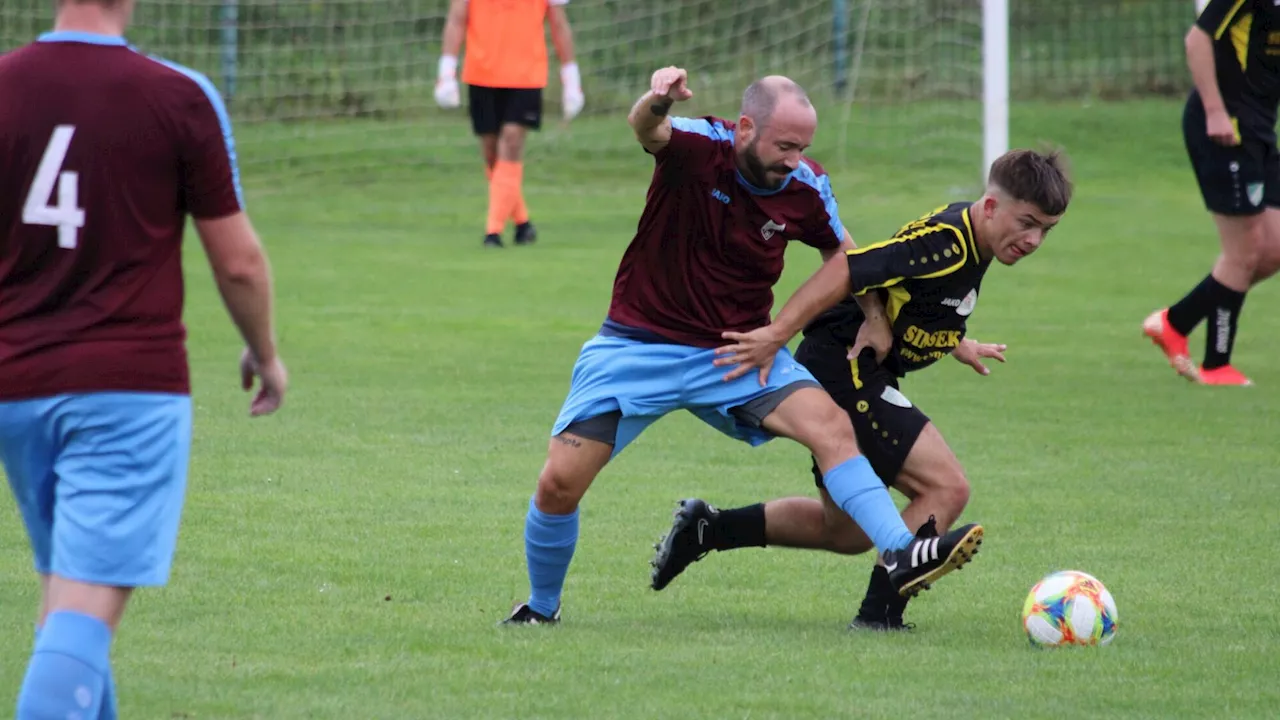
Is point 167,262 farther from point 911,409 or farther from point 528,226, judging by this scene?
point 528,226

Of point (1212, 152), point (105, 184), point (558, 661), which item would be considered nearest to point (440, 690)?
point (558, 661)

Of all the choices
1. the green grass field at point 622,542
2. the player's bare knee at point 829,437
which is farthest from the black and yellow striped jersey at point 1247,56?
the player's bare knee at point 829,437

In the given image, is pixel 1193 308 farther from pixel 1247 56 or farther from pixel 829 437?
pixel 829 437

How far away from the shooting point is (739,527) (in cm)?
581

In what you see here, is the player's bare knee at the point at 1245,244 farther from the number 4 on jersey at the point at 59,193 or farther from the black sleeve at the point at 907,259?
the number 4 on jersey at the point at 59,193

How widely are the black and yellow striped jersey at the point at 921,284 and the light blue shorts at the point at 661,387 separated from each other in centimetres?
35

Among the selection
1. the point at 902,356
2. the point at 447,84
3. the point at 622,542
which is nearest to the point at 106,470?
the point at 902,356

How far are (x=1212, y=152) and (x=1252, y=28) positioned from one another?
66cm

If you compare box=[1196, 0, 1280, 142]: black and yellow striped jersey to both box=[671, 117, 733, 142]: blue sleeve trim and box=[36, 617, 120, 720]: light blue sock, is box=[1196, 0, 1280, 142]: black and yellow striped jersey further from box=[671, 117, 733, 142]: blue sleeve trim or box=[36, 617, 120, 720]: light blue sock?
box=[36, 617, 120, 720]: light blue sock

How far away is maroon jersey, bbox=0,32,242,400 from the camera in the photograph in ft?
11.1

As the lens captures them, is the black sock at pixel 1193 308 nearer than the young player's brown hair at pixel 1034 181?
No

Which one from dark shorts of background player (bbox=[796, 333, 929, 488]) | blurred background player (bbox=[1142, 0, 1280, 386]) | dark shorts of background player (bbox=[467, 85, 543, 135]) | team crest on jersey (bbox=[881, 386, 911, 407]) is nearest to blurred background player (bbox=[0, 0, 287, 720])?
dark shorts of background player (bbox=[796, 333, 929, 488])

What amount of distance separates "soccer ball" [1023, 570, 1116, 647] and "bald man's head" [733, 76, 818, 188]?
1378 mm

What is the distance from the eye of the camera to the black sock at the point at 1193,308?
985cm
